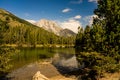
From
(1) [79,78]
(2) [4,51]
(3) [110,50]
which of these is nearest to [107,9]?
(3) [110,50]

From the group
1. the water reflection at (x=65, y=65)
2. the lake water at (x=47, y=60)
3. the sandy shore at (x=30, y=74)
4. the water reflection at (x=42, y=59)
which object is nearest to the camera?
the sandy shore at (x=30, y=74)

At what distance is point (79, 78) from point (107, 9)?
15999 millimetres

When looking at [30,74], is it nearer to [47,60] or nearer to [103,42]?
[103,42]

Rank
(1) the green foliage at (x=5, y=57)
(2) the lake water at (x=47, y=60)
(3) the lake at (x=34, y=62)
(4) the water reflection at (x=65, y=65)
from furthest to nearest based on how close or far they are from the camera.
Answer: (2) the lake water at (x=47, y=60) → (4) the water reflection at (x=65, y=65) → (3) the lake at (x=34, y=62) → (1) the green foliage at (x=5, y=57)

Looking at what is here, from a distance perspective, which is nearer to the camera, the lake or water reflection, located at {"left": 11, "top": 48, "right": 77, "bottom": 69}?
the lake

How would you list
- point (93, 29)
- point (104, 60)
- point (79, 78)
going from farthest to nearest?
point (79, 78)
point (93, 29)
point (104, 60)

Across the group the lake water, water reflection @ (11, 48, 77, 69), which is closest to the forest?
the lake water

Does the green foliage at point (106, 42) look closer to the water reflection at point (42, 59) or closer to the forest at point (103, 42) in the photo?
the forest at point (103, 42)

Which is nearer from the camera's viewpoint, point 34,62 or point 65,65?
point 65,65

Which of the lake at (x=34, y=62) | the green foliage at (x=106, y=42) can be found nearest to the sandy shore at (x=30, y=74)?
the lake at (x=34, y=62)

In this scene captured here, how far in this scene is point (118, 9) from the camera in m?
39.8

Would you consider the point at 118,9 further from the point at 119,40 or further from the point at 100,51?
the point at 100,51

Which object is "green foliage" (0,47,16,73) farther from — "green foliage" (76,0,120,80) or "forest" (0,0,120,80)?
"green foliage" (76,0,120,80)

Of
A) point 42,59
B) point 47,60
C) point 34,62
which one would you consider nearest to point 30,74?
point 34,62
